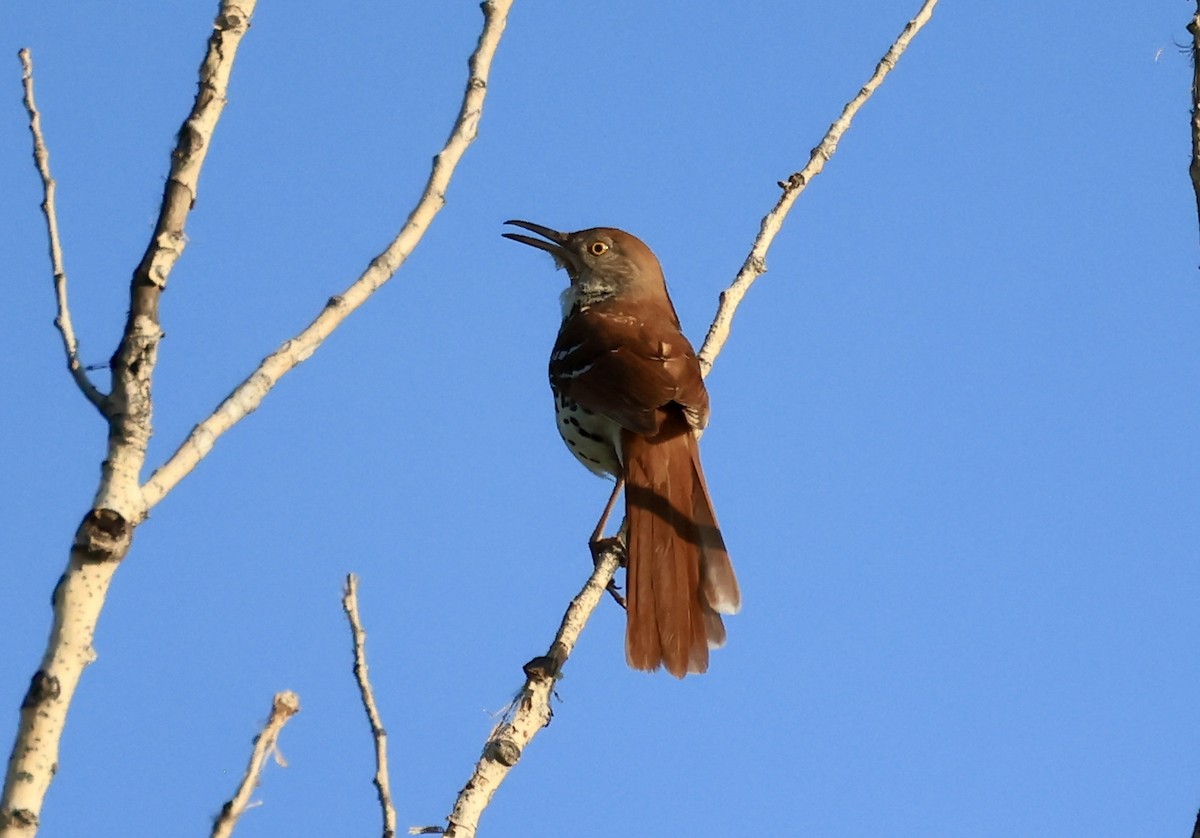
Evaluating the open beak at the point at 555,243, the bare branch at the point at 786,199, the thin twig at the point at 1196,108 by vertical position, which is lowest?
the thin twig at the point at 1196,108

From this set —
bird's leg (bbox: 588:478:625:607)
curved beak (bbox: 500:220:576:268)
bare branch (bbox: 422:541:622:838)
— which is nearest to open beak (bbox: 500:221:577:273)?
curved beak (bbox: 500:220:576:268)

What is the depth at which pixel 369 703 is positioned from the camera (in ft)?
8.38

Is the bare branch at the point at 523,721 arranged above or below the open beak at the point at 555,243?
below

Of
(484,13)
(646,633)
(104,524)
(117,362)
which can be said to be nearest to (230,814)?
(104,524)

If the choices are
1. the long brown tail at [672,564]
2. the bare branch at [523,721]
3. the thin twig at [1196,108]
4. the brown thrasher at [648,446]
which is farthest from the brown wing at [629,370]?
the thin twig at [1196,108]

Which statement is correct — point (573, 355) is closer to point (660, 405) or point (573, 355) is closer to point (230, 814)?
point (660, 405)

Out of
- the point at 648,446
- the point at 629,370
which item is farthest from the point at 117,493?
the point at 629,370

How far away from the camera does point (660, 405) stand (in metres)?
5.21

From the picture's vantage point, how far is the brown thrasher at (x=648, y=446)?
4609 mm

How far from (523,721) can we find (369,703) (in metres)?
0.55

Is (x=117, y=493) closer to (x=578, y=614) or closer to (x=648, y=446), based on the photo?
(x=578, y=614)

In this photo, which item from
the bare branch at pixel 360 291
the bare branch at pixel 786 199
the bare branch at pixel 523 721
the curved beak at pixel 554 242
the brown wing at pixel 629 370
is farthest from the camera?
the curved beak at pixel 554 242

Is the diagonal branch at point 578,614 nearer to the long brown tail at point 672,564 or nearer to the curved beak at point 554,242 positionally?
the long brown tail at point 672,564

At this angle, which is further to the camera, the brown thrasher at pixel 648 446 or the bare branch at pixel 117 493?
the brown thrasher at pixel 648 446
